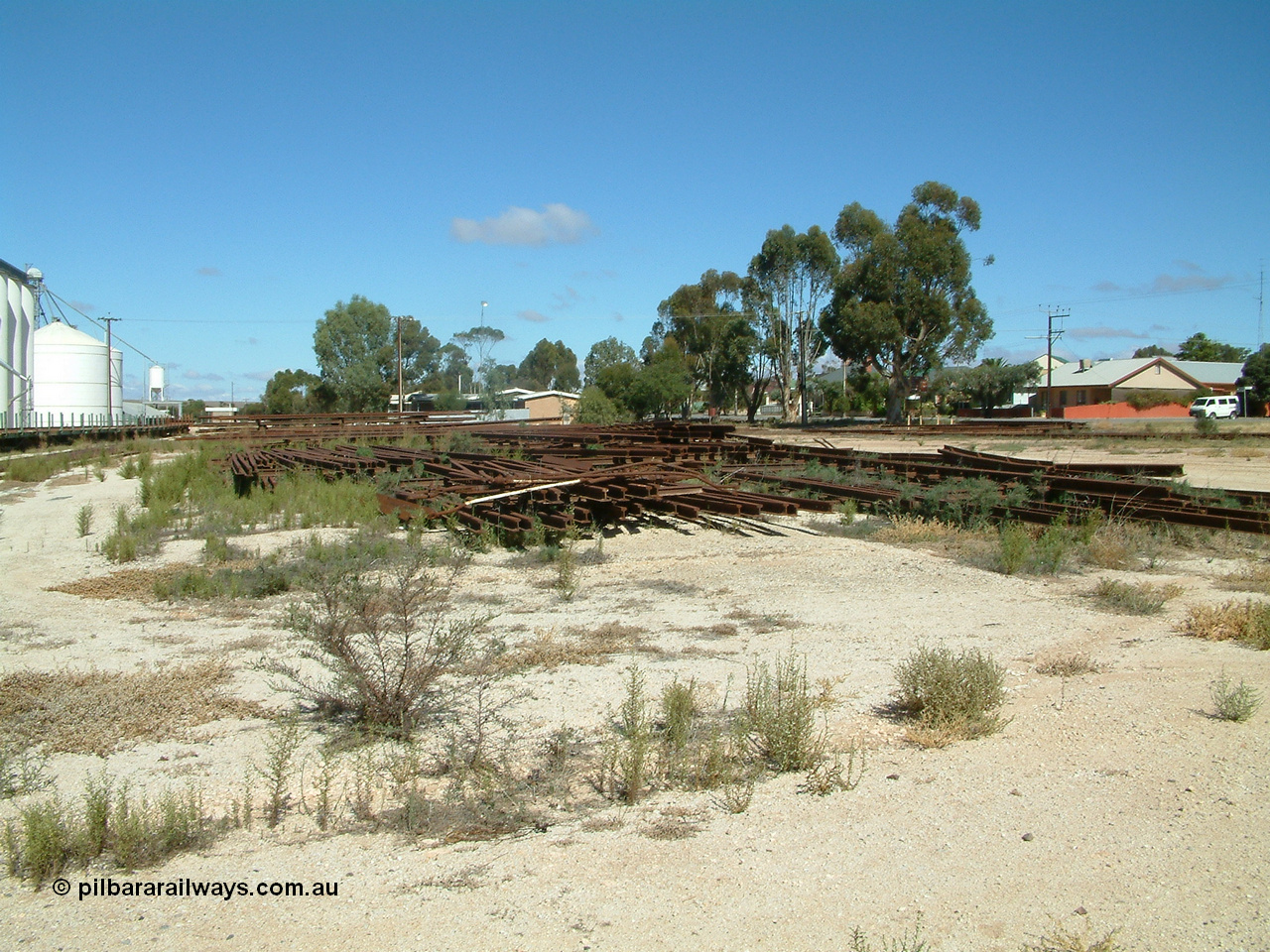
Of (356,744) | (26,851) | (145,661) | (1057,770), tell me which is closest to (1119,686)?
(1057,770)

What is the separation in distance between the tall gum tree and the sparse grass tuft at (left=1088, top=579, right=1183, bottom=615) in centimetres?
4845

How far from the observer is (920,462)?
22234mm

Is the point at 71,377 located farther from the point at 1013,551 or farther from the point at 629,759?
the point at 629,759

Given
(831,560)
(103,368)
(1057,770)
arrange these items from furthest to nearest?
(103,368)
(831,560)
(1057,770)

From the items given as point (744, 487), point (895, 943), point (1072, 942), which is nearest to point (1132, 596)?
point (1072, 942)

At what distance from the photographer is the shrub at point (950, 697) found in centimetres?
591

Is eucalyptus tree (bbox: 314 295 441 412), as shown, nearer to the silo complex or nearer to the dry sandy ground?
the silo complex

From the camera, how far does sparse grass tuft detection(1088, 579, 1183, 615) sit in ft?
30.1

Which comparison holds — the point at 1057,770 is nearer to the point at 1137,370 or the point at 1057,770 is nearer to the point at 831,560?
the point at 831,560

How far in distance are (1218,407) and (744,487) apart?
58062 millimetres

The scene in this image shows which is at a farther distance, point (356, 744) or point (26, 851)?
point (356, 744)

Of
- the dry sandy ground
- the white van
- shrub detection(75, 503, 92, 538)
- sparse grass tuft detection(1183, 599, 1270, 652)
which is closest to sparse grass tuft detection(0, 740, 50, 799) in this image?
the dry sandy ground

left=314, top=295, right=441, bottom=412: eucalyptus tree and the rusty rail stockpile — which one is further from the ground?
left=314, top=295, right=441, bottom=412: eucalyptus tree

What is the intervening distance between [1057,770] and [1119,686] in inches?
69.6
